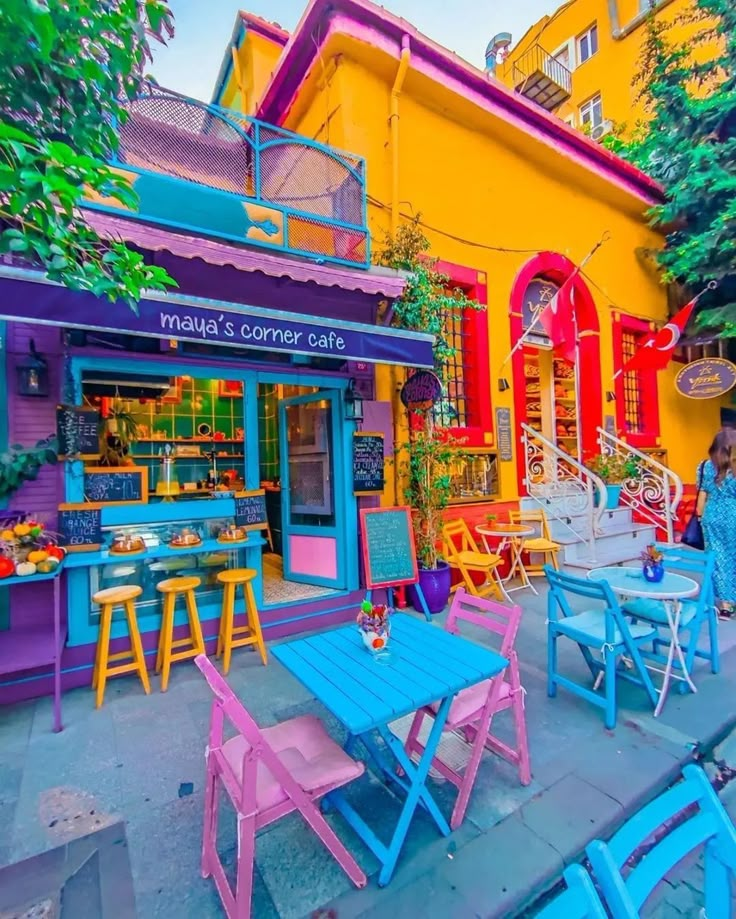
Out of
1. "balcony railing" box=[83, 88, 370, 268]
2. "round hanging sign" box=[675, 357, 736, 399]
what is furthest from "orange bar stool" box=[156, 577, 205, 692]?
"round hanging sign" box=[675, 357, 736, 399]

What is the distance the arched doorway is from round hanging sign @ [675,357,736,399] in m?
2.20

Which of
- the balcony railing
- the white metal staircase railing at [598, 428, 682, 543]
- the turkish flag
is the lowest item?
the white metal staircase railing at [598, 428, 682, 543]

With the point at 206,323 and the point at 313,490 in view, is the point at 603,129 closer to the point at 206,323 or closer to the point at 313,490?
the point at 313,490

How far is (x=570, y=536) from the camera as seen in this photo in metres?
6.79

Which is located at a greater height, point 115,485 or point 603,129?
point 603,129

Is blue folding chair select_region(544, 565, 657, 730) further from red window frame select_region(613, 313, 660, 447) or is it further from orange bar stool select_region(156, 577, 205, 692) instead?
red window frame select_region(613, 313, 660, 447)

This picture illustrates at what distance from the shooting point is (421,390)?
17.5 feet

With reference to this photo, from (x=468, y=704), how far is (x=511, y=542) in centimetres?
418

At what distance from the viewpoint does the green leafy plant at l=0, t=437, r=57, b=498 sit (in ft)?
11.0

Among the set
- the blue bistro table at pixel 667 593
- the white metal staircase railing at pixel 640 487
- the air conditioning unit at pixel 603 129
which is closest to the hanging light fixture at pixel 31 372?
the blue bistro table at pixel 667 593

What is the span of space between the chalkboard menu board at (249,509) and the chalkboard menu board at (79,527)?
125 cm

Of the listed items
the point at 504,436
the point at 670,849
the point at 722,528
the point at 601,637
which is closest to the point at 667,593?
the point at 601,637

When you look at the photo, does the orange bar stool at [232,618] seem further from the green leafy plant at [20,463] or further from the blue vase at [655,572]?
the blue vase at [655,572]

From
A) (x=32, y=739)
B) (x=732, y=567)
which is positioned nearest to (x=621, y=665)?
(x=732, y=567)
